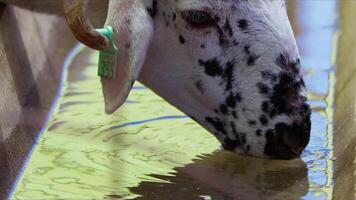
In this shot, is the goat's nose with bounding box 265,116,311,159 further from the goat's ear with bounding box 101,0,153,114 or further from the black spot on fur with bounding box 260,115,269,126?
the goat's ear with bounding box 101,0,153,114

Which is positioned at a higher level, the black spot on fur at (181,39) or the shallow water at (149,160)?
the black spot on fur at (181,39)

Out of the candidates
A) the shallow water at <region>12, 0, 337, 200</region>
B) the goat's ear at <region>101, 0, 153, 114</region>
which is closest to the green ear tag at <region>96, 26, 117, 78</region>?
the goat's ear at <region>101, 0, 153, 114</region>

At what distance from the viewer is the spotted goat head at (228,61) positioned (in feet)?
10.1

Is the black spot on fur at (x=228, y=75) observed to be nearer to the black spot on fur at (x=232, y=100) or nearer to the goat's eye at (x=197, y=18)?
the black spot on fur at (x=232, y=100)

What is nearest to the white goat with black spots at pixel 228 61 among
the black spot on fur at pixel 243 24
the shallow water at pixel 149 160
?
the black spot on fur at pixel 243 24

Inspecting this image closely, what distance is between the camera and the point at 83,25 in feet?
9.68

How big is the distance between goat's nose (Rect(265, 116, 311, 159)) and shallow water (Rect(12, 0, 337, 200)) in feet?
0.20

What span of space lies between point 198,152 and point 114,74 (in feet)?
1.61

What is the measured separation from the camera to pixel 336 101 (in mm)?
3879

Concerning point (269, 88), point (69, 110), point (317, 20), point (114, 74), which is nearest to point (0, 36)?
point (69, 110)

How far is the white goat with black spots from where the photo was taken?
10.1ft

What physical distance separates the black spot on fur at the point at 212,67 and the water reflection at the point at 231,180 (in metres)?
0.32

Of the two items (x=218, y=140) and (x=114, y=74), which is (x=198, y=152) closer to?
(x=218, y=140)

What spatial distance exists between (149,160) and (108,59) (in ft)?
1.39
